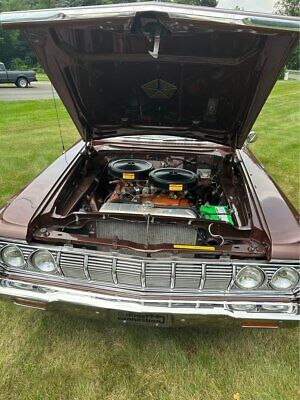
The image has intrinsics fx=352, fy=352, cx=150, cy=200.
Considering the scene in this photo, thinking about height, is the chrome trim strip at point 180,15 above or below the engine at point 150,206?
above

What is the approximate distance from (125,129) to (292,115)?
9.42 metres

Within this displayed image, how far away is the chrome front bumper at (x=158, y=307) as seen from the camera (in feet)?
6.37

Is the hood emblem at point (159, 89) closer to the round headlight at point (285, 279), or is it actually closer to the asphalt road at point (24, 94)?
the round headlight at point (285, 279)

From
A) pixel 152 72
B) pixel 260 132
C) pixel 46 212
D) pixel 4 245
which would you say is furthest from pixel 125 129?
pixel 260 132

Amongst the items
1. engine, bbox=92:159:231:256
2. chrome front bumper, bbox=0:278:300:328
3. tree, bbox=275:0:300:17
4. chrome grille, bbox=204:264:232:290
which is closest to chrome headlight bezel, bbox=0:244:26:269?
chrome front bumper, bbox=0:278:300:328

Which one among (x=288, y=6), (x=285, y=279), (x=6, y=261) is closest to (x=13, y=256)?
(x=6, y=261)

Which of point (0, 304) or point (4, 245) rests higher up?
point (4, 245)

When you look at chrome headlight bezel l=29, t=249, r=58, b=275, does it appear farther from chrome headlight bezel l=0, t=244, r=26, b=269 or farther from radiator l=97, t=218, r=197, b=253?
radiator l=97, t=218, r=197, b=253

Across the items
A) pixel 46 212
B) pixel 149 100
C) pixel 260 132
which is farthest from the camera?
pixel 260 132

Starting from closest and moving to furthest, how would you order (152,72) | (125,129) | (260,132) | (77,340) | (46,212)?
(46,212)
(77,340)
(152,72)
(125,129)
(260,132)

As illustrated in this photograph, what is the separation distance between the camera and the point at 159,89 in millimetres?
2900

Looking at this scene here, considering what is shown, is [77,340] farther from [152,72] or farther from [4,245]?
[152,72]

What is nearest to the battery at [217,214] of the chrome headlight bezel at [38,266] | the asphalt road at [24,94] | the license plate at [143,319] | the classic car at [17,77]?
the license plate at [143,319]

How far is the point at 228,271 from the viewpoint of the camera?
1967 millimetres
